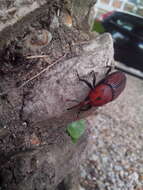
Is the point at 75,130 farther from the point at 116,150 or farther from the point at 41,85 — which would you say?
the point at 116,150

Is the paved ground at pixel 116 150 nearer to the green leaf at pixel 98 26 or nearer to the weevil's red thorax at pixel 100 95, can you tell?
the weevil's red thorax at pixel 100 95

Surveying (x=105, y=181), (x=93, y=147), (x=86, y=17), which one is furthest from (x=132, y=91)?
(x=86, y=17)

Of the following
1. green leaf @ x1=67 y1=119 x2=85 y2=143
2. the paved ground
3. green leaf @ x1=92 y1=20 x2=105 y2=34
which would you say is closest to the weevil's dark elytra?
green leaf @ x1=67 y1=119 x2=85 y2=143

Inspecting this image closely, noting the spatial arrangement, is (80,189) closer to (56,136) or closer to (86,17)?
(56,136)

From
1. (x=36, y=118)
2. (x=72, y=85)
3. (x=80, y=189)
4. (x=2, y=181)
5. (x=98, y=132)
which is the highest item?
(x=72, y=85)

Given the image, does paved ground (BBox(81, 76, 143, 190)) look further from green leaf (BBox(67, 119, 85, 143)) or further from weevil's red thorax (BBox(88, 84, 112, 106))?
weevil's red thorax (BBox(88, 84, 112, 106))
